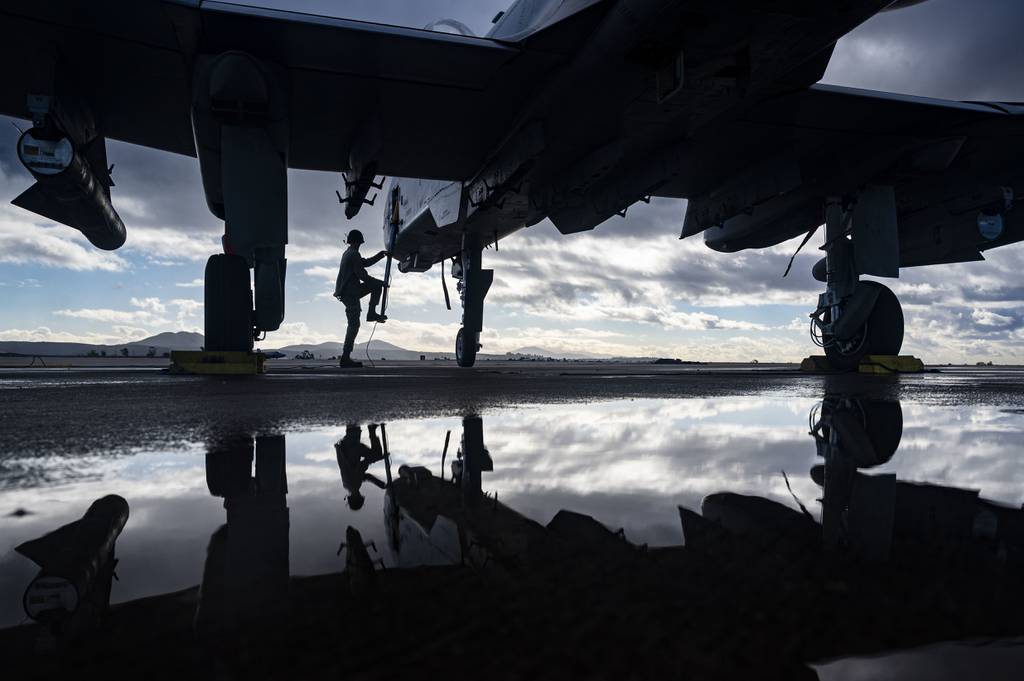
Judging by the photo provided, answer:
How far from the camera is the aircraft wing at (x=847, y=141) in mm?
7859

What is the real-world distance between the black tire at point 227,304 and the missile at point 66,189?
1.90m

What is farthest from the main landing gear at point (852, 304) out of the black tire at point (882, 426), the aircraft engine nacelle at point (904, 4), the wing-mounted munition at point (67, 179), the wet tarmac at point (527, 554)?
the wing-mounted munition at point (67, 179)

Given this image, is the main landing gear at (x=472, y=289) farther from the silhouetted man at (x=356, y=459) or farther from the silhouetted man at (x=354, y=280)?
the silhouetted man at (x=356, y=459)

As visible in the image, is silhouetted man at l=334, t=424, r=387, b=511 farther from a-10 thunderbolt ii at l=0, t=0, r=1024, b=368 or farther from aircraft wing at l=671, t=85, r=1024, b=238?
aircraft wing at l=671, t=85, r=1024, b=238

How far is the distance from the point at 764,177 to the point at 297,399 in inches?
334

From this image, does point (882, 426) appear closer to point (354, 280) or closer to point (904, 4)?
point (904, 4)

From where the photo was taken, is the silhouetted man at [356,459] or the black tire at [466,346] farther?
the black tire at [466,346]

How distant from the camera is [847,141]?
8.79 meters

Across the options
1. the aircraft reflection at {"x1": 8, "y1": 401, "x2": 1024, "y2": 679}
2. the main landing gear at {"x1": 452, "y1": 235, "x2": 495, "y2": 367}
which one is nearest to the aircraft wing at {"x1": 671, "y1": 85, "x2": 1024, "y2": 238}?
the main landing gear at {"x1": 452, "y1": 235, "x2": 495, "y2": 367}

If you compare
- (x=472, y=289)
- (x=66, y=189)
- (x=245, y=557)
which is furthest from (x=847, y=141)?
(x=66, y=189)

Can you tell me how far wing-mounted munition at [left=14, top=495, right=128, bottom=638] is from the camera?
0.59m

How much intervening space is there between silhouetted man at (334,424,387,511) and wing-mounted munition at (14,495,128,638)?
38cm

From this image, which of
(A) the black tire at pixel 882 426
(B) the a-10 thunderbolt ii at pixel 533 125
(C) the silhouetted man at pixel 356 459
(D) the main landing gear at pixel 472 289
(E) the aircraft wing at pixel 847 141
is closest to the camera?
(C) the silhouetted man at pixel 356 459

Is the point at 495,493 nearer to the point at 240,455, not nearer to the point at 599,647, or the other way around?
the point at 599,647
